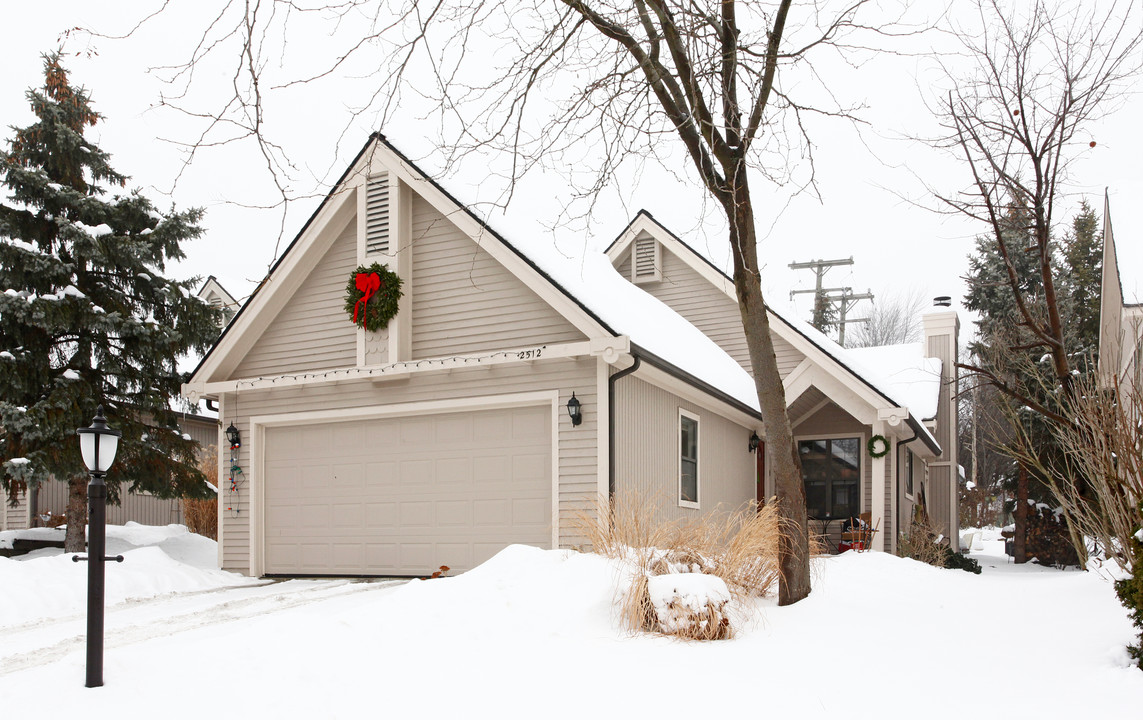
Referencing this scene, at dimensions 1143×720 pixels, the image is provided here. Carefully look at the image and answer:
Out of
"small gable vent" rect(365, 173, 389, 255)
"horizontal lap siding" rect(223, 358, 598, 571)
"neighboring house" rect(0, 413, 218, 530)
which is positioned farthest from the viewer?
"neighboring house" rect(0, 413, 218, 530)

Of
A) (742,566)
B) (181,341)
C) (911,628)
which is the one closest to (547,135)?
(742,566)

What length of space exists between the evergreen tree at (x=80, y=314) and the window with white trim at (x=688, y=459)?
7338mm

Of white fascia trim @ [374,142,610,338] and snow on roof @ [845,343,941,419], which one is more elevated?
white fascia trim @ [374,142,610,338]

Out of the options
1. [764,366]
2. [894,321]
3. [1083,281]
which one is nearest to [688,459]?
[764,366]

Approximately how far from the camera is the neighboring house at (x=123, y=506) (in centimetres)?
1852

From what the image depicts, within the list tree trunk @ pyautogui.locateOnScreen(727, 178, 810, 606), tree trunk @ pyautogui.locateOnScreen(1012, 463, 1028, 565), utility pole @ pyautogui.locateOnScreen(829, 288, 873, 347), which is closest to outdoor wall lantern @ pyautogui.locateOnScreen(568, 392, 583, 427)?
tree trunk @ pyautogui.locateOnScreen(727, 178, 810, 606)

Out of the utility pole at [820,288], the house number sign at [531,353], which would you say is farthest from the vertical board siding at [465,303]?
the utility pole at [820,288]

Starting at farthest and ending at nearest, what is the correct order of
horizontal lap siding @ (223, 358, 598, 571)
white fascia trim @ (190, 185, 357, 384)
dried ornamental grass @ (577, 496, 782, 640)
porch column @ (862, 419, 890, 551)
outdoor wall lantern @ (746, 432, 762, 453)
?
outdoor wall lantern @ (746, 432, 762, 453)
porch column @ (862, 419, 890, 551)
white fascia trim @ (190, 185, 357, 384)
horizontal lap siding @ (223, 358, 598, 571)
dried ornamental grass @ (577, 496, 782, 640)

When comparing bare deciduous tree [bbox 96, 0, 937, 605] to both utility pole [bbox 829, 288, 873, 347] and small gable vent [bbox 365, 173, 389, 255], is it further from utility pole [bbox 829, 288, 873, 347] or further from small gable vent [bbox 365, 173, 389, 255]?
utility pole [bbox 829, 288, 873, 347]

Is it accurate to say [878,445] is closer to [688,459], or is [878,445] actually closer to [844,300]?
[688,459]

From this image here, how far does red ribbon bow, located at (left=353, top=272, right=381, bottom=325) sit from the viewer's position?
38.4 ft

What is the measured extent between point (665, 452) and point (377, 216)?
15.5 feet

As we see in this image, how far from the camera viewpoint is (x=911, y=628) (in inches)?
289

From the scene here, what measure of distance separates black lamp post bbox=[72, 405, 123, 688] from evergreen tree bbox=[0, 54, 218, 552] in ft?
25.4
